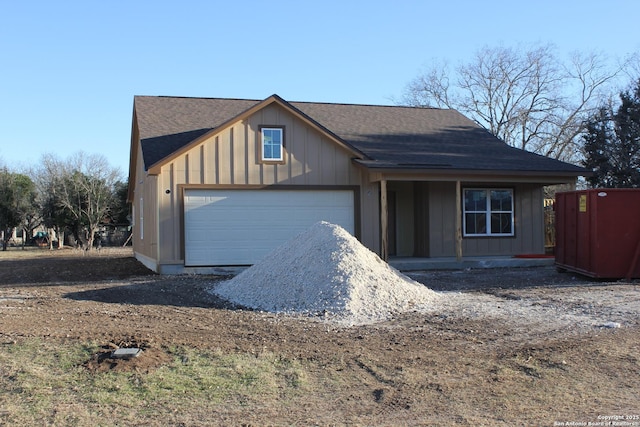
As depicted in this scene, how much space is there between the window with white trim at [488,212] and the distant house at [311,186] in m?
0.03

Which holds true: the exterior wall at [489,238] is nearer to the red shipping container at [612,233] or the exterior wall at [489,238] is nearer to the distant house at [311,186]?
the distant house at [311,186]

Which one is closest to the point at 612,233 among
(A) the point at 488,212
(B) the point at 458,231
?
(B) the point at 458,231

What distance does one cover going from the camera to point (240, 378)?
5797 millimetres

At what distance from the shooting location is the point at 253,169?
1551 cm

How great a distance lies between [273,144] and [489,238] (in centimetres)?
703

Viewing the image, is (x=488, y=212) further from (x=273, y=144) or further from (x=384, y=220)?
(x=273, y=144)

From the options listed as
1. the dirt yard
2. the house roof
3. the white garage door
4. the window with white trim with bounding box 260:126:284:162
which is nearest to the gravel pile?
the dirt yard

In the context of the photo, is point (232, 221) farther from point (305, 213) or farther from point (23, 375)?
point (23, 375)

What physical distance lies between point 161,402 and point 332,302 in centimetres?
454

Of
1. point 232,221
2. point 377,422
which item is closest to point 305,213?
point 232,221

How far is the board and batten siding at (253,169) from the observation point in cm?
1486

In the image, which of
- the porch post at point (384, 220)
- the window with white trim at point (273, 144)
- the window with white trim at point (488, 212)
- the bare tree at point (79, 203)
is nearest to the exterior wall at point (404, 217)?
the window with white trim at point (488, 212)

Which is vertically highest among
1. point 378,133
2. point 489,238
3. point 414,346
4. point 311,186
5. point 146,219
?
point 378,133

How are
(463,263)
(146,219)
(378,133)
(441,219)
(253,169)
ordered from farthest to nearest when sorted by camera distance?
(378,133) < (146,219) < (441,219) < (463,263) < (253,169)
